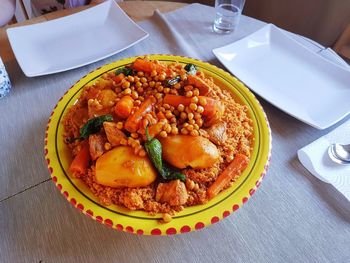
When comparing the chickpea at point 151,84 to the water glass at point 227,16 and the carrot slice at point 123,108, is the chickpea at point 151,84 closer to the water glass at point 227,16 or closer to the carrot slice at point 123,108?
the carrot slice at point 123,108

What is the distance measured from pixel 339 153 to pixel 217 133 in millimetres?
405

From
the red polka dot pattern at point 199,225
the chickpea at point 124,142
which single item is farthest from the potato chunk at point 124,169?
the red polka dot pattern at point 199,225

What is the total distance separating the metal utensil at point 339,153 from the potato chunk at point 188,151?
0.41 meters

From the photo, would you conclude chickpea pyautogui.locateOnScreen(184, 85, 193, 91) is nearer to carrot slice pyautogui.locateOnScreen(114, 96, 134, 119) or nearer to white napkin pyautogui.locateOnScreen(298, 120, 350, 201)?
carrot slice pyautogui.locateOnScreen(114, 96, 134, 119)

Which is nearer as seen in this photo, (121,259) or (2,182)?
(121,259)

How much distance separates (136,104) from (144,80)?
3.6 inches

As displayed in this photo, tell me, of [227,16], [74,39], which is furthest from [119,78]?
[227,16]

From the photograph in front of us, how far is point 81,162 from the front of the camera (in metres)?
0.68

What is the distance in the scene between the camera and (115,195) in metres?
0.64

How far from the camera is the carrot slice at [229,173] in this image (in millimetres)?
655

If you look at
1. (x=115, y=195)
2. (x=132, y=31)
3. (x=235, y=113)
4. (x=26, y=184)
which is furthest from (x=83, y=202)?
(x=132, y=31)

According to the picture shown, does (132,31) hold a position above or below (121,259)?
above

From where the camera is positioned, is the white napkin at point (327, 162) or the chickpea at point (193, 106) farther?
the white napkin at point (327, 162)

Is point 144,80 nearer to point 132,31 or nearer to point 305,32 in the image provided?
point 132,31
